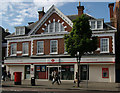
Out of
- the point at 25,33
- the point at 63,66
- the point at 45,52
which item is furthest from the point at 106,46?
the point at 25,33

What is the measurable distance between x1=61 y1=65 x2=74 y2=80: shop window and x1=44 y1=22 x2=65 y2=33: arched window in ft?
18.8

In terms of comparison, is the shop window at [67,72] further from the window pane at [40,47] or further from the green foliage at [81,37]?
the green foliage at [81,37]

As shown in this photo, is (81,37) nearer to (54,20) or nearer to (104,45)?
(104,45)

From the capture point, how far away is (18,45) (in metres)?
28.5

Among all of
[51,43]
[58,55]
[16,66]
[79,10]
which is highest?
[79,10]

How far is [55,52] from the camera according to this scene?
2598cm

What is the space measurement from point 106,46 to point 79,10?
7465mm

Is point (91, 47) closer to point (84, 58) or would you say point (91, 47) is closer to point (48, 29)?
point (84, 58)

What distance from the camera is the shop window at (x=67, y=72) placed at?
82.4 feet

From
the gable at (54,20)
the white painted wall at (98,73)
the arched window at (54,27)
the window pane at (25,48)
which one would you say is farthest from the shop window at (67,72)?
the window pane at (25,48)

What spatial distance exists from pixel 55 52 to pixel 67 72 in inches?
139

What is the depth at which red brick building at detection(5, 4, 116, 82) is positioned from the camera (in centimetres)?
2372

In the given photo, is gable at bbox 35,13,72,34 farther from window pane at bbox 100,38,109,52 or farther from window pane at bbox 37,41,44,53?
window pane at bbox 100,38,109,52

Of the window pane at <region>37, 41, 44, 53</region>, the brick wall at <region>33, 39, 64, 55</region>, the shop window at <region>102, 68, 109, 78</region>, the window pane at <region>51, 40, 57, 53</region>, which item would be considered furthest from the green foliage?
the window pane at <region>37, 41, 44, 53</region>
